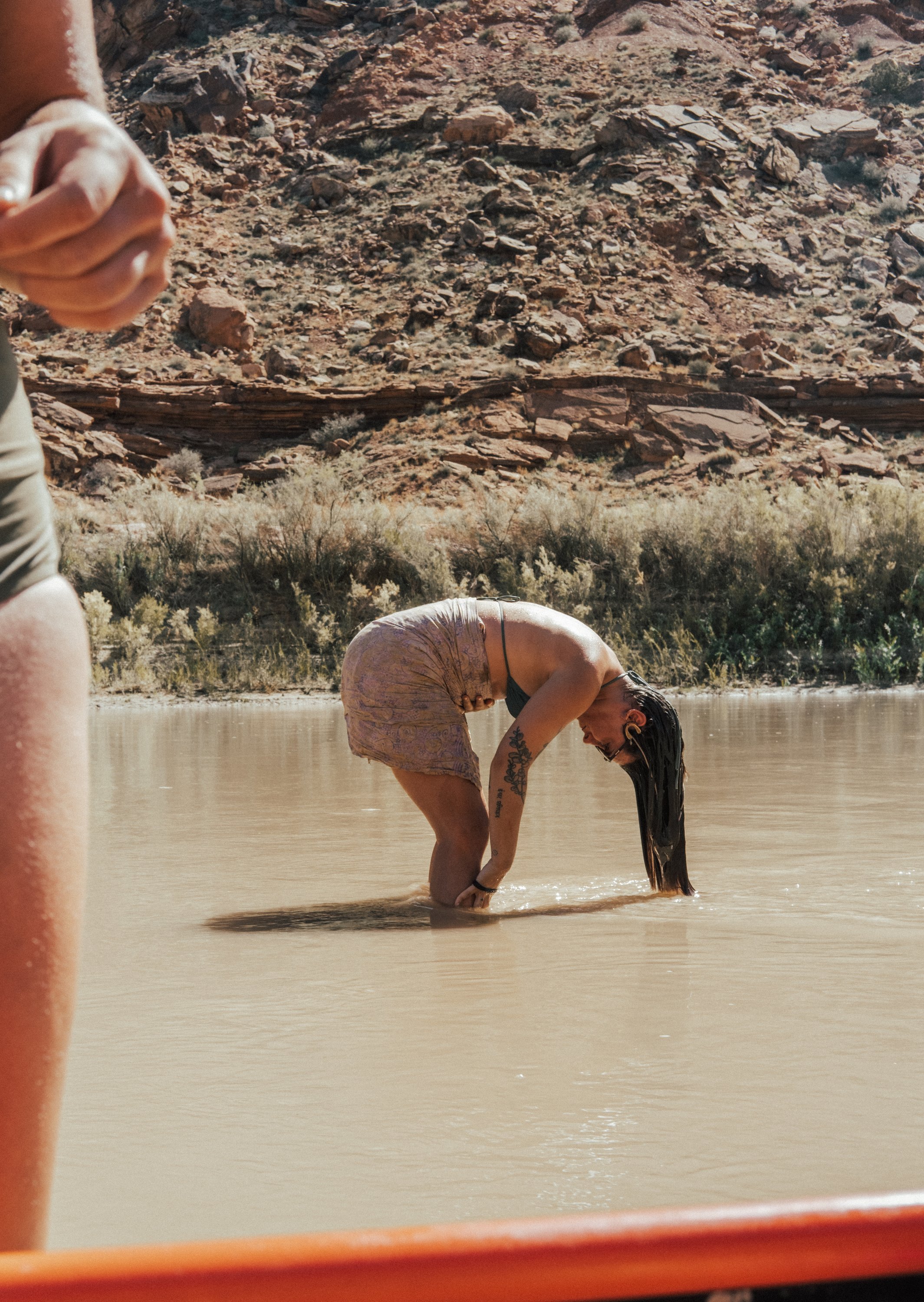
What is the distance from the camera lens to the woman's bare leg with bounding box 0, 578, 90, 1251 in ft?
3.71

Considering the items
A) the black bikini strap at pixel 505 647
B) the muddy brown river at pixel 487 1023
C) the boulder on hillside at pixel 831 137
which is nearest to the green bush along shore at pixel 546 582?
the muddy brown river at pixel 487 1023

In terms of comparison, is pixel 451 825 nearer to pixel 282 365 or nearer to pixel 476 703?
pixel 476 703

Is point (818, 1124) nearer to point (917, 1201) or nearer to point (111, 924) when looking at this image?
point (917, 1201)

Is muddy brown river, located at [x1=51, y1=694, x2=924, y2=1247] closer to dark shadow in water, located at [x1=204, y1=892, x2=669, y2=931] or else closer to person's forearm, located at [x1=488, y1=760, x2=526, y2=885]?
dark shadow in water, located at [x1=204, y1=892, x2=669, y2=931]

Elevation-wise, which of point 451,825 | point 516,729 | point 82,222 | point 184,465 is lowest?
point 184,465

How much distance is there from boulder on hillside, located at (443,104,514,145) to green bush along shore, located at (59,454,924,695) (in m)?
24.5

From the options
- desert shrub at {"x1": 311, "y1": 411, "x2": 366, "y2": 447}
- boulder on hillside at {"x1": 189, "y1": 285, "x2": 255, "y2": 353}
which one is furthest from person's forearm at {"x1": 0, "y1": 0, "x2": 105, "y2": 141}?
boulder on hillside at {"x1": 189, "y1": 285, "x2": 255, "y2": 353}

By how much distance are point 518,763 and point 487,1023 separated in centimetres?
144

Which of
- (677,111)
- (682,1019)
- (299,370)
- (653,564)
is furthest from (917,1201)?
(677,111)

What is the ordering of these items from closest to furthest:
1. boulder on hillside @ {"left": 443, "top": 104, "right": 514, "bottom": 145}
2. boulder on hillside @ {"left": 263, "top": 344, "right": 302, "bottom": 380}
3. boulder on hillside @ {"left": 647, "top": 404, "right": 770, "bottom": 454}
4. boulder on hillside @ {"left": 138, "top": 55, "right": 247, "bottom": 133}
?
1. boulder on hillside @ {"left": 647, "top": 404, "right": 770, "bottom": 454}
2. boulder on hillside @ {"left": 263, "top": 344, "right": 302, "bottom": 380}
3. boulder on hillside @ {"left": 443, "top": 104, "right": 514, "bottom": 145}
4. boulder on hillside @ {"left": 138, "top": 55, "right": 247, "bottom": 133}

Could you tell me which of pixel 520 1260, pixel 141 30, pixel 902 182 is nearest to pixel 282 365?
pixel 902 182

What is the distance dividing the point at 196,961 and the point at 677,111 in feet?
141

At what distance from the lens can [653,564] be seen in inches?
715

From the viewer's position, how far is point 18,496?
115 centimetres
